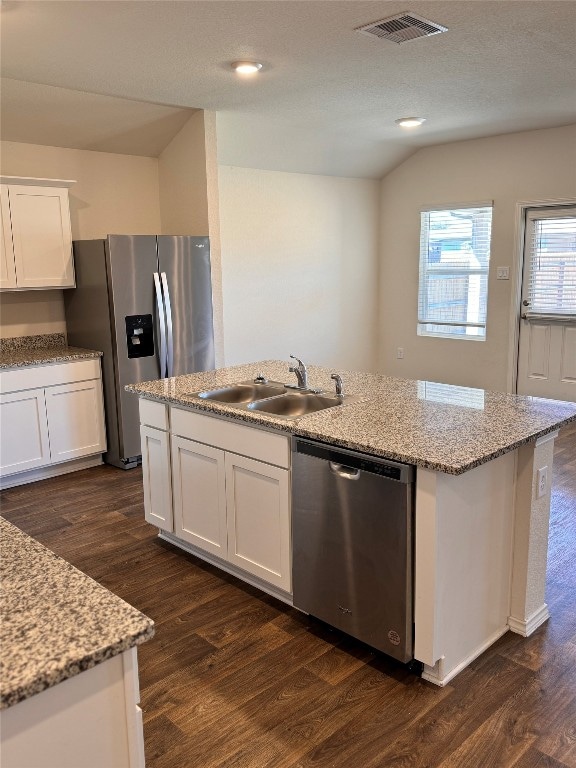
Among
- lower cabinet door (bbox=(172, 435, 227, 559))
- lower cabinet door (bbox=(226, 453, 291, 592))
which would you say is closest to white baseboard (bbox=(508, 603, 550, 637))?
lower cabinet door (bbox=(226, 453, 291, 592))

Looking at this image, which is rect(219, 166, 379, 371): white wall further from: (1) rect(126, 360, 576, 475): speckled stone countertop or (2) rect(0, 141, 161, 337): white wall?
(1) rect(126, 360, 576, 475): speckled stone countertop

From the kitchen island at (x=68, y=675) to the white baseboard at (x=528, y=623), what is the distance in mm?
1795

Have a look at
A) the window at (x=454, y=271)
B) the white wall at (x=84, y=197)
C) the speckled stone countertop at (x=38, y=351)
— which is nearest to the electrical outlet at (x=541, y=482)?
the speckled stone countertop at (x=38, y=351)

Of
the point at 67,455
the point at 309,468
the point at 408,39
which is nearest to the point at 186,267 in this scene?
the point at 67,455

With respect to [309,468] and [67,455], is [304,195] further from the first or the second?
[309,468]

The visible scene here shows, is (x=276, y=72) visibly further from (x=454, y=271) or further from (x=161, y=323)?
(x=454, y=271)

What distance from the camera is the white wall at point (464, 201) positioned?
5.69 meters

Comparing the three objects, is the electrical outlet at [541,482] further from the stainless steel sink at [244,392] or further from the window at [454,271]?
the window at [454,271]

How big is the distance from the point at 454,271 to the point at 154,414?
4302mm

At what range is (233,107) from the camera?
4652 mm

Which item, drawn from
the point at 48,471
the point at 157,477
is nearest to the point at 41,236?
the point at 48,471

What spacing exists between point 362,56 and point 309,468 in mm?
2373

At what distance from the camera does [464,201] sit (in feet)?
20.6

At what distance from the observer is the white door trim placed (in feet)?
19.3
